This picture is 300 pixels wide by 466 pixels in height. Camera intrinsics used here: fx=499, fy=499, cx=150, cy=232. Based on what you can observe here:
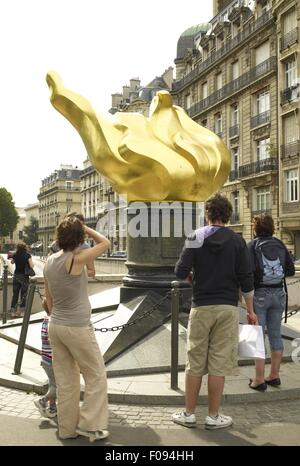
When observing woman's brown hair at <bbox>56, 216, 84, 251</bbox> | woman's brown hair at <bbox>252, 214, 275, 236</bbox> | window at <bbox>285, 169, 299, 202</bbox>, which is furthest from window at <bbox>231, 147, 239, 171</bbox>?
woman's brown hair at <bbox>56, 216, 84, 251</bbox>

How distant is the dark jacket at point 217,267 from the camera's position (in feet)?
12.9

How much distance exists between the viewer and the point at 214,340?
3.92 meters

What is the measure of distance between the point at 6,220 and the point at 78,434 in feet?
260

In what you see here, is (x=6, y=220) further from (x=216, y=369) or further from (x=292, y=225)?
(x=216, y=369)

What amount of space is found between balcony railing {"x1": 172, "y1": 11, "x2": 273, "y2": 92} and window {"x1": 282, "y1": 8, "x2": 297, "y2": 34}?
1.35 metres

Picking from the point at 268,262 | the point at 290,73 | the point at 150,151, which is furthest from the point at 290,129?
the point at 268,262

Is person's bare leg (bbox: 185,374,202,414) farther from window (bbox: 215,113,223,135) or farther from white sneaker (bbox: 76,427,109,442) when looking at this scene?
window (bbox: 215,113,223,135)

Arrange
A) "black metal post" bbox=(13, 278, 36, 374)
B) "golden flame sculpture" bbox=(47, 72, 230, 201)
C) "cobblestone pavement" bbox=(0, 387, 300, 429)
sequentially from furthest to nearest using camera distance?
"golden flame sculpture" bbox=(47, 72, 230, 201)
"black metal post" bbox=(13, 278, 36, 374)
"cobblestone pavement" bbox=(0, 387, 300, 429)

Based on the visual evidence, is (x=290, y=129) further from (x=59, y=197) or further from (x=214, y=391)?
(x=59, y=197)

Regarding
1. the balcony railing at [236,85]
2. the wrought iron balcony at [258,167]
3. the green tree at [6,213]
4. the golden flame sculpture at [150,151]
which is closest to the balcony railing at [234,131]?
the balcony railing at [236,85]

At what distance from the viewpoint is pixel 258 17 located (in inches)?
1228

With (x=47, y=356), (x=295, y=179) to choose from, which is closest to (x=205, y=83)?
(x=295, y=179)

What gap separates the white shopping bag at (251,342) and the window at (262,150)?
2654cm

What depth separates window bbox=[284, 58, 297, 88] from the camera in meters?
27.6
